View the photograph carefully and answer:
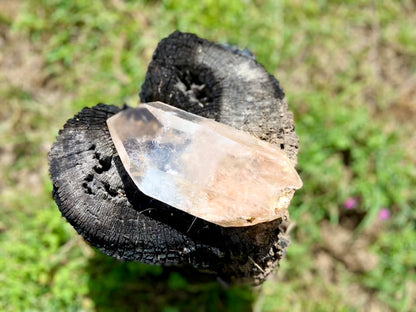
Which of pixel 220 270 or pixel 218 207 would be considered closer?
pixel 218 207

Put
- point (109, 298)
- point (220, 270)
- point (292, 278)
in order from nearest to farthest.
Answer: point (220, 270) < point (109, 298) < point (292, 278)

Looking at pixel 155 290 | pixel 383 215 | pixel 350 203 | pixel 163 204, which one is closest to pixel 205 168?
pixel 163 204

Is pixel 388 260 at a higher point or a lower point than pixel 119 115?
lower

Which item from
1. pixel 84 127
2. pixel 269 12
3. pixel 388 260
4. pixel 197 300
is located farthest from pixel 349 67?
pixel 84 127

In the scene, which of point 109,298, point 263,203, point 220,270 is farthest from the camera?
point 109,298

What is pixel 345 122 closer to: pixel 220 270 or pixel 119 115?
pixel 220 270

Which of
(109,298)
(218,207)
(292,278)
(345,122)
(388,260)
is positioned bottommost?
(109,298)
